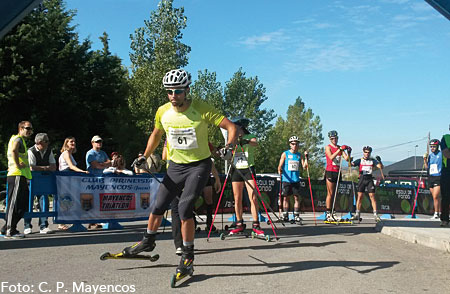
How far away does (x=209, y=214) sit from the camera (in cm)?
977

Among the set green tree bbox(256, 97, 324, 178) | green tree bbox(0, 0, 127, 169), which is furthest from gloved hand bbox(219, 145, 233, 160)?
green tree bbox(256, 97, 324, 178)

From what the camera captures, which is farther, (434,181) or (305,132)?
(305,132)

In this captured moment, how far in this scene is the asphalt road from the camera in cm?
502

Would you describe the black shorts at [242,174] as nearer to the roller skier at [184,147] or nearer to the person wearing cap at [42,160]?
the roller skier at [184,147]

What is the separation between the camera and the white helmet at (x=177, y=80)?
5.63 m

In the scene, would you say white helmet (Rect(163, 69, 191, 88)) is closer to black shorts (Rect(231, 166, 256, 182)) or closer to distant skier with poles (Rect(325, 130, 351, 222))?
black shorts (Rect(231, 166, 256, 182))

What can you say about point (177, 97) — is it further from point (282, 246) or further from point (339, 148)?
point (339, 148)

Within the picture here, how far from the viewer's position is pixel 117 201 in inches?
434

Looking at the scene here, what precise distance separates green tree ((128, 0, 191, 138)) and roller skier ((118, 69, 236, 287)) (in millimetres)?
33827

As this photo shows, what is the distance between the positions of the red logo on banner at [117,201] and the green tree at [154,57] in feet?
93.0

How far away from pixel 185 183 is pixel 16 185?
4726 mm

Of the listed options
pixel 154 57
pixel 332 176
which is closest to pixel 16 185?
pixel 332 176

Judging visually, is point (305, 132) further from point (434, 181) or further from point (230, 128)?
point (230, 128)

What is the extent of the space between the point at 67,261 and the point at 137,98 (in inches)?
1458
